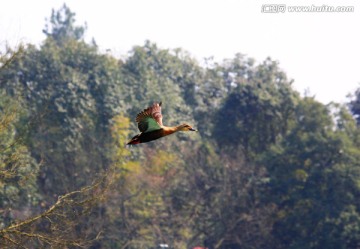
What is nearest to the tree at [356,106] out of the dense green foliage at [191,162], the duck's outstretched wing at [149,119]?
the dense green foliage at [191,162]

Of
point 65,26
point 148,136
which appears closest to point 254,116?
point 148,136

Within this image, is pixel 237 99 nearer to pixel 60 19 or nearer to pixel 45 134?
pixel 45 134

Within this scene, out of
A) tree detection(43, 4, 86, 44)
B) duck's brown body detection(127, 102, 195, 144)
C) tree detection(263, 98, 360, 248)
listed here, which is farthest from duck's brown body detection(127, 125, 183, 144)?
tree detection(43, 4, 86, 44)

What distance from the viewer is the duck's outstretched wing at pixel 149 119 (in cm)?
1255

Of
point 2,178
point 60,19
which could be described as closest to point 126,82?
point 2,178

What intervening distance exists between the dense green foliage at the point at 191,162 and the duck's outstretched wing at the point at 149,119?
22.8 metres

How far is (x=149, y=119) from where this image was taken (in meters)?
12.6

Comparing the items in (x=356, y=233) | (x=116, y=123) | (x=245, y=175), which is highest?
(x=116, y=123)

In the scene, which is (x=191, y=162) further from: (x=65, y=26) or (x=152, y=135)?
(x=65, y=26)

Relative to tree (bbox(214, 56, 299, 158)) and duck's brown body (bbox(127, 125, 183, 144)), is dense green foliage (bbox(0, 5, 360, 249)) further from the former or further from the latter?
duck's brown body (bbox(127, 125, 183, 144))

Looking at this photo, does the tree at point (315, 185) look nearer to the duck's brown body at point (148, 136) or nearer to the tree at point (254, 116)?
the tree at point (254, 116)

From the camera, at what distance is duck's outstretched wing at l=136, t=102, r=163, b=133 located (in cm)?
1255

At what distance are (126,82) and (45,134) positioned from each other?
741 centimetres

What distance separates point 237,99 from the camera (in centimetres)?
4756
